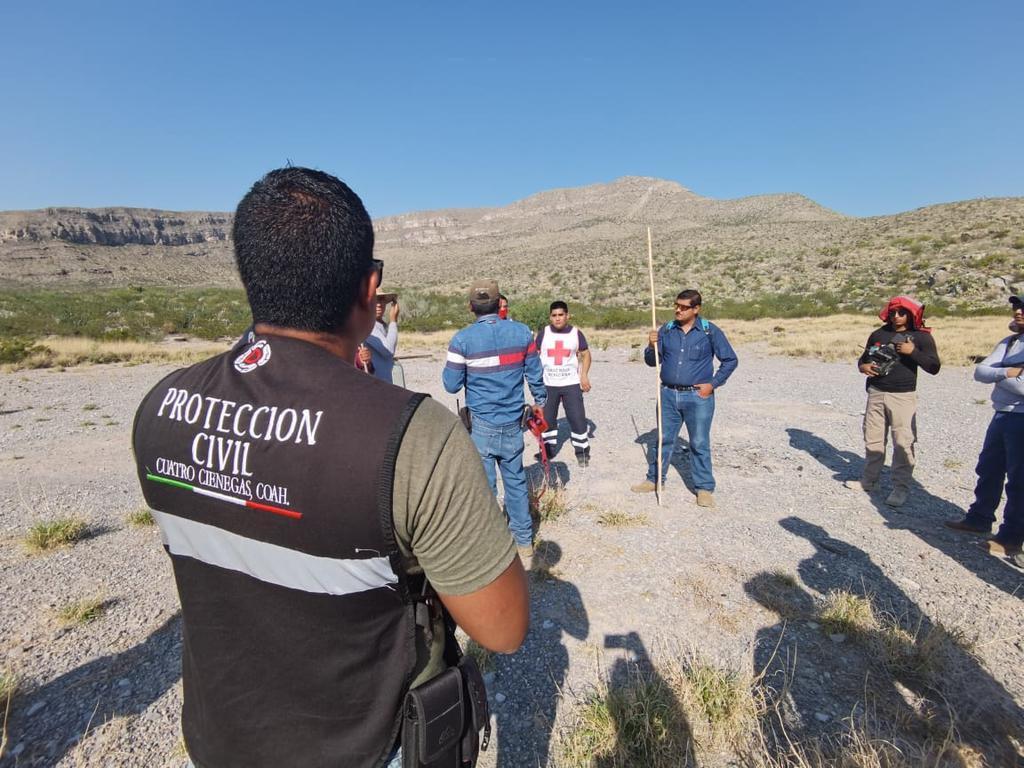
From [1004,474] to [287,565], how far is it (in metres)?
5.83

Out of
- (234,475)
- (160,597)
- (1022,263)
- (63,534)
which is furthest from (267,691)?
(1022,263)

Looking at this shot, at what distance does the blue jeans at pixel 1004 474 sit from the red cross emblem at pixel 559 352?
160 inches

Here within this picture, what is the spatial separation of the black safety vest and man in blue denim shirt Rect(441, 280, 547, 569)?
2886 millimetres

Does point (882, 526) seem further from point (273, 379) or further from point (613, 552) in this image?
point (273, 379)

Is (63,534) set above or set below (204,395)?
below

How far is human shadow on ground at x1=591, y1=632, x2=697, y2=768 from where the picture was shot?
2.38 m

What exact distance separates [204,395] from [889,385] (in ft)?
19.6

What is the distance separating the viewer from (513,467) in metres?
4.15

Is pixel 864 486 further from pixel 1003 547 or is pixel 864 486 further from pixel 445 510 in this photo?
pixel 445 510

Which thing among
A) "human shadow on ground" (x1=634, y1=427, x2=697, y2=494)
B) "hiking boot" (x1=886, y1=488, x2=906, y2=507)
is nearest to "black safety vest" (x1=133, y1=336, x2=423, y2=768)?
"human shadow on ground" (x1=634, y1=427, x2=697, y2=494)

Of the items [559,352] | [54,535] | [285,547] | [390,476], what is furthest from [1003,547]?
[54,535]

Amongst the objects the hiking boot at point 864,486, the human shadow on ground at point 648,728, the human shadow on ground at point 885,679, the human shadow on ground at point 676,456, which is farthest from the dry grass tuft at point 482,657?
the hiking boot at point 864,486

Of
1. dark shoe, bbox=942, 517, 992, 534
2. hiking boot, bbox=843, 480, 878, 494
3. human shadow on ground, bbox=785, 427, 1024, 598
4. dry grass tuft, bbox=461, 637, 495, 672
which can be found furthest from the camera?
hiking boot, bbox=843, 480, 878, 494

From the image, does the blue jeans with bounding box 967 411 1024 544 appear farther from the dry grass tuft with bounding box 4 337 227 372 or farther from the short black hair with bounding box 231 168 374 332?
the dry grass tuft with bounding box 4 337 227 372
